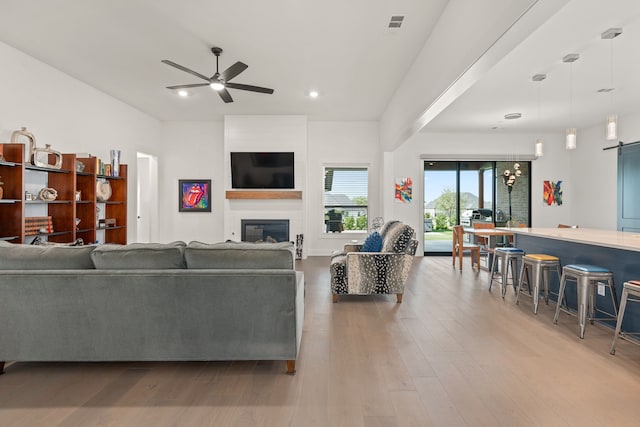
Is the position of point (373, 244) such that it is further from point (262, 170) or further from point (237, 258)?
point (262, 170)

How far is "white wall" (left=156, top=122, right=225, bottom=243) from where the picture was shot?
8086 millimetres

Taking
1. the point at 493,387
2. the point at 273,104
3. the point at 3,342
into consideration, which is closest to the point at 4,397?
the point at 3,342

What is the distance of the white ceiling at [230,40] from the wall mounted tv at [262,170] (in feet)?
5.00

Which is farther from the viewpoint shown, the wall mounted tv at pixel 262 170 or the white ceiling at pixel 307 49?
the wall mounted tv at pixel 262 170

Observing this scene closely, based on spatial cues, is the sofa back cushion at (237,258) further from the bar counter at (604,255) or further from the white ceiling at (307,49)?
the bar counter at (604,255)

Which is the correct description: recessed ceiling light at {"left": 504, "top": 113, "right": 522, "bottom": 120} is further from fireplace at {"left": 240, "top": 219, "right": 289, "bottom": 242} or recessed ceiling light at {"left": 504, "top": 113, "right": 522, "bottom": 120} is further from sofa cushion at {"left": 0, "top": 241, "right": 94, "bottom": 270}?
sofa cushion at {"left": 0, "top": 241, "right": 94, "bottom": 270}

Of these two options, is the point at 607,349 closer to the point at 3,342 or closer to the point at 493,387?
the point at 493,387

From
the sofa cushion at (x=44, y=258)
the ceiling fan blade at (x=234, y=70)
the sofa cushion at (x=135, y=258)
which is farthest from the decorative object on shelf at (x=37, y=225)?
the ceiling fan blade at (x=234, y=70)

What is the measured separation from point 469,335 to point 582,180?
700 cm

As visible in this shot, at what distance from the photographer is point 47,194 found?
178 inches

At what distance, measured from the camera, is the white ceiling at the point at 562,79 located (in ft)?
10.7

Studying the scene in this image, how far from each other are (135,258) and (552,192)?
9032 mm

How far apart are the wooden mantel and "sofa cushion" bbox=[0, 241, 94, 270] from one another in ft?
16.9

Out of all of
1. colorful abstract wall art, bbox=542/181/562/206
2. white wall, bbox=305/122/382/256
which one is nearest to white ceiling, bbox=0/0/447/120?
white wall, bbox=305/122/382/256
